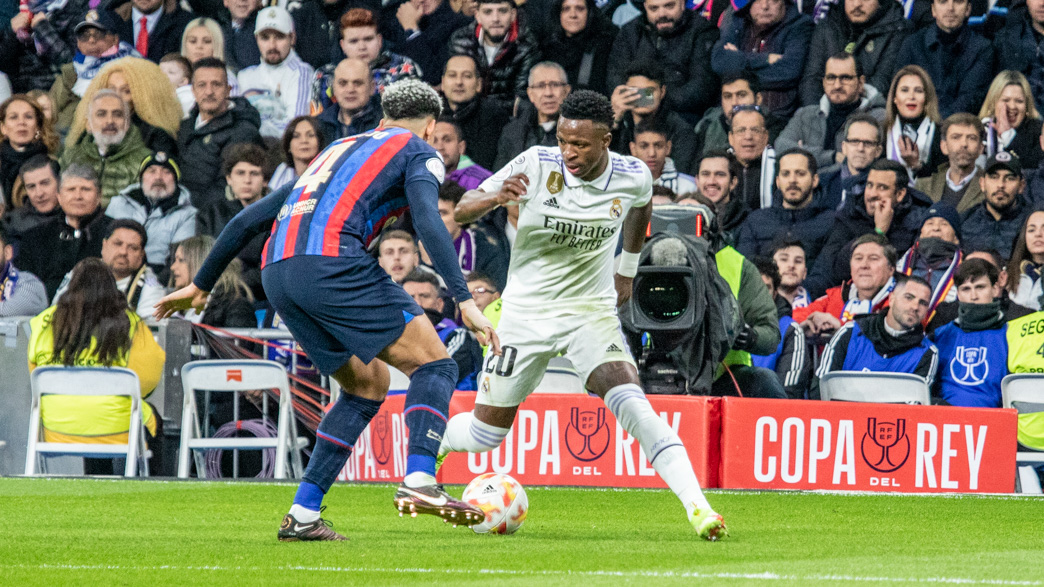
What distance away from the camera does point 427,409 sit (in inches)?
233

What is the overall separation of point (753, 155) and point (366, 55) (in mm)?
4168

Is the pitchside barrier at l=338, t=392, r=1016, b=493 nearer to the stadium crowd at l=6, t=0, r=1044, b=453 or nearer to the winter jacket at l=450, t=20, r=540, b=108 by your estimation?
the stadium crowd at l=6, t=0, r=1044, b=453

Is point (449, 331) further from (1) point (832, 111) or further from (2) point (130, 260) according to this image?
(1) point (832, 111)

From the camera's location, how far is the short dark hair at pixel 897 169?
11422mm

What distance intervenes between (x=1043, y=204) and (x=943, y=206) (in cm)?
74

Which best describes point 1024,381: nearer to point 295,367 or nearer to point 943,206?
point 943,206

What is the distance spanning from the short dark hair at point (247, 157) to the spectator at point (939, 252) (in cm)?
578

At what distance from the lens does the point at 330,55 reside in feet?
49.1

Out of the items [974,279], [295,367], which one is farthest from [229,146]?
[974,279]

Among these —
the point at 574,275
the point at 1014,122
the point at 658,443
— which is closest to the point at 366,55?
the point at 1014,122

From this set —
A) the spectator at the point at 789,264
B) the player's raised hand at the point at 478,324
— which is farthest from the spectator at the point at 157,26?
the player's raised hand at the point at 478,324

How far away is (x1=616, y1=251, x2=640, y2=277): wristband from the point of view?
720 centimetres

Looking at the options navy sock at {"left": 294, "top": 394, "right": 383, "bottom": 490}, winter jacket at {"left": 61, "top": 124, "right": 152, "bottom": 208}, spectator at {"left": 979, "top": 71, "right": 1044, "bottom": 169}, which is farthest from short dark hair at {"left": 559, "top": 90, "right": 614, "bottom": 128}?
winter jacket at {"left": 61, "top": 124, "right": 152, "bottom": 208}

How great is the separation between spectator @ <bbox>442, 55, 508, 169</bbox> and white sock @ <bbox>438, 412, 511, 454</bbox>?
6.31 m
